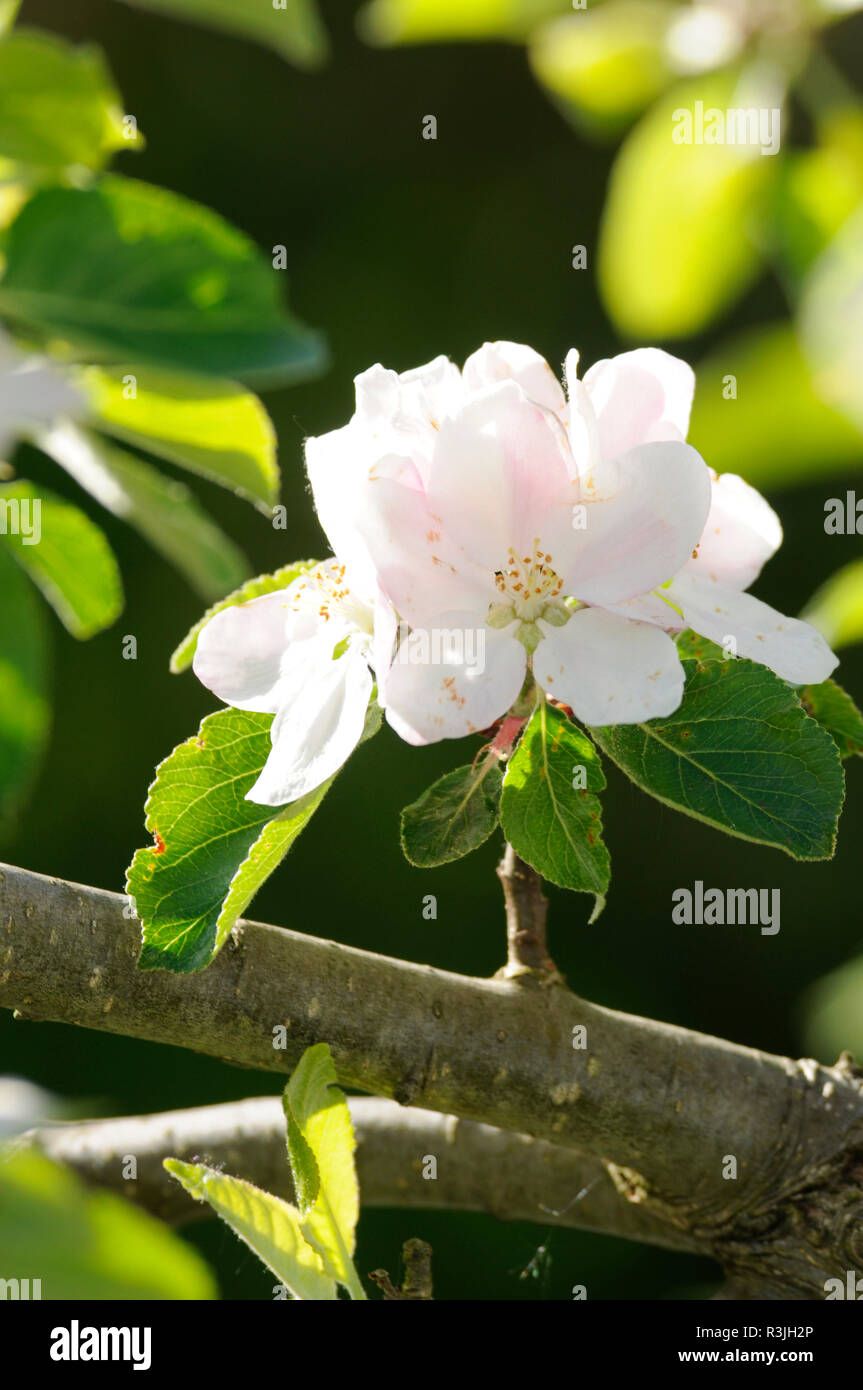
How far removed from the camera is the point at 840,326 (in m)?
0.30

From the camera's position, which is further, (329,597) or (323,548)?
Result: (323,548)

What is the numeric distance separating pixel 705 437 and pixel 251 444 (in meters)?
0.25

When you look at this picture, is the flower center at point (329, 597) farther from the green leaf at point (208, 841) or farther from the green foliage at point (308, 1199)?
the green foliage at point (308, 1199)

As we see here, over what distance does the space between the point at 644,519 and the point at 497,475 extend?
0.14 feet

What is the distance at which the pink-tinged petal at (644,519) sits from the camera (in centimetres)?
39

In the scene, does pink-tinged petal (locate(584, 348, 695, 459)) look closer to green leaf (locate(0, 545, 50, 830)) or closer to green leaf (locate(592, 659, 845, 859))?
green leaf (locate(592, 659, 845, 859))

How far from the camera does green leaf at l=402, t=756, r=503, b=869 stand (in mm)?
438

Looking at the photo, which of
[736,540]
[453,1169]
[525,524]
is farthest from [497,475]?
[453,1169]

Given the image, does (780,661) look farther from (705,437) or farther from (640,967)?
(640,967)

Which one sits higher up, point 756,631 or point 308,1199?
point 756,631

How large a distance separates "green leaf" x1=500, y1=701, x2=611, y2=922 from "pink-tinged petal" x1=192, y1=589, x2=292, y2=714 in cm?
8

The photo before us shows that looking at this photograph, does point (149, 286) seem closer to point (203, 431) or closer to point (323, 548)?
point (203, 431)

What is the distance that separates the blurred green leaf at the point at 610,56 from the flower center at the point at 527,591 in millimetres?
274

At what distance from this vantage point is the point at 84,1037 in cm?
208
